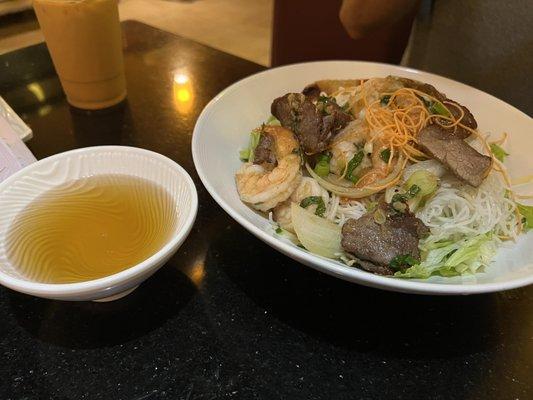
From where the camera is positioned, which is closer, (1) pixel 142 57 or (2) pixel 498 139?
(2) pixel 498 139

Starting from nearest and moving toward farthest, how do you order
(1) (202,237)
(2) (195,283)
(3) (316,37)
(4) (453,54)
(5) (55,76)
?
(2) (195,283)
(1) (202,237)
(5) (55,76)
(4) (453,54)
(3) (316,37)

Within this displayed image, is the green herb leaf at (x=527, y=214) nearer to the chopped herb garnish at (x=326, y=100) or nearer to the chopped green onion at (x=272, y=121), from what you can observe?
the chopped herb garnish at (x=326, y=100)

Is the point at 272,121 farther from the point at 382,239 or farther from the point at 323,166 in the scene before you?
the point at 382,239

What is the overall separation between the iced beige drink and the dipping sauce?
2.23 feet

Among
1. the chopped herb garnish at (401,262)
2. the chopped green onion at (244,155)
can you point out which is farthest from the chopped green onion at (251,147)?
the chopped herb garnish at (401,262)

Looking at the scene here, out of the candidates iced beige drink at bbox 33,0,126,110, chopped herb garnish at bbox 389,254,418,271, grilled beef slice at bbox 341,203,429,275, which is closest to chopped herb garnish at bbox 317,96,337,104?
grilled beef slice at bbox 341,203,429,275

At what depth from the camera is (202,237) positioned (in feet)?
4.03

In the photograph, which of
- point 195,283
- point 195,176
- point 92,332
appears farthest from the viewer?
point 195,176

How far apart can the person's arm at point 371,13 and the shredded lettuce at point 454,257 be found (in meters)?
0.93

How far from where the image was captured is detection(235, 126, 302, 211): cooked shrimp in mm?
1144

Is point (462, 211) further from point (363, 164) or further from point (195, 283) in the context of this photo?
point (195, 283)

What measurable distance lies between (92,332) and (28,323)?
0.15 m

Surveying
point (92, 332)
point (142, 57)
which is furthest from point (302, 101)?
point (142, 57)

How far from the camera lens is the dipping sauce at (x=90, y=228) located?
3.13ft
